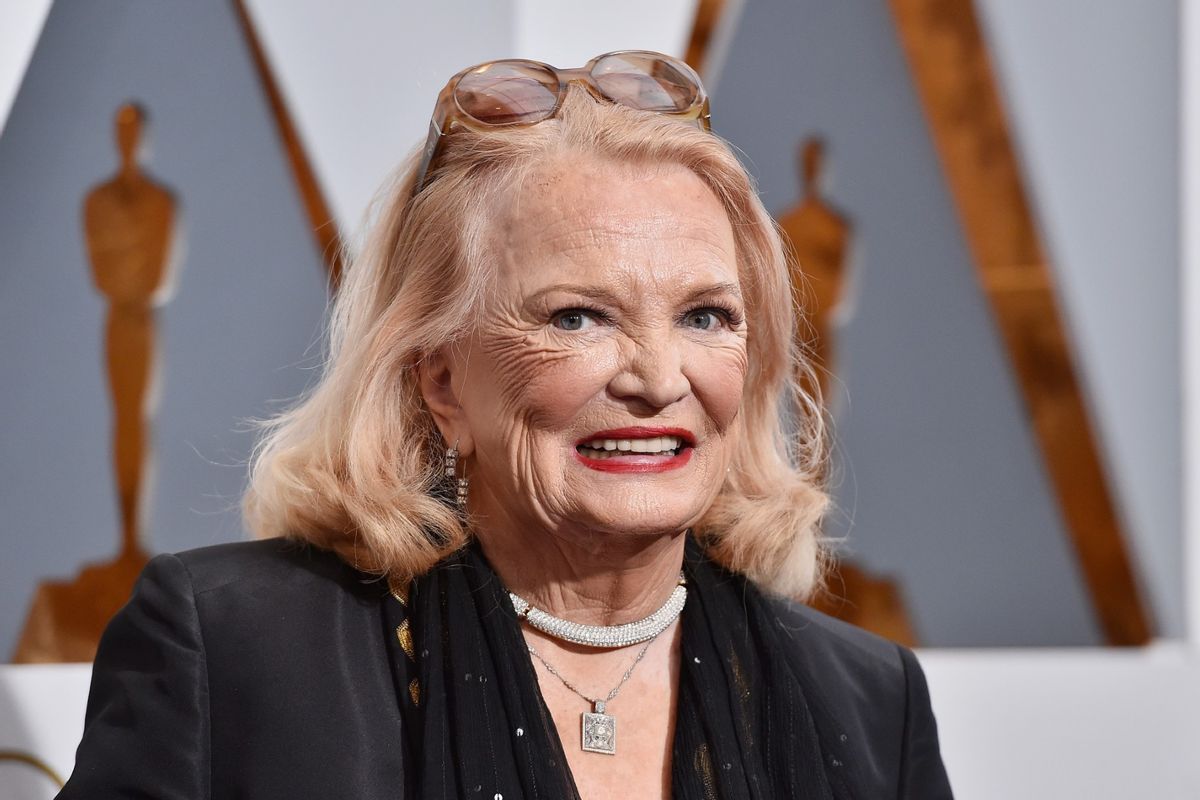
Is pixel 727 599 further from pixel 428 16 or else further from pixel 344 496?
pixel 428 16

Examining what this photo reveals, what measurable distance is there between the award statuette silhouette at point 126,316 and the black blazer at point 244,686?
3.57 ft

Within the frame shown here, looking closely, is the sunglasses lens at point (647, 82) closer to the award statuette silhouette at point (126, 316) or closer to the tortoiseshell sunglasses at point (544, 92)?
the tortoiseshell sunglasses at point (544, 92)

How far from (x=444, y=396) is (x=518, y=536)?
0.21 meters

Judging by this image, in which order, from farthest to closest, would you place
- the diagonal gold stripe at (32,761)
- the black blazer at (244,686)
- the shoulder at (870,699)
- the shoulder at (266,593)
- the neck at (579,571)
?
the diagonal gold stripe at (32,761) → the shoulder at (870,699) → the neck at (579,571) → the shoulder at (266,593) → the black blazer at (244,686)

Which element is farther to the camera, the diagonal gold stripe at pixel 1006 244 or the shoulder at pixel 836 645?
the diagonal gold stripe at pixel 1006 244

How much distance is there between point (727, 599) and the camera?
1.85 meters

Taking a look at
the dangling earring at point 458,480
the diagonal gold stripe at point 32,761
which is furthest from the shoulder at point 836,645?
the diagonal gold stripe at point 32,761

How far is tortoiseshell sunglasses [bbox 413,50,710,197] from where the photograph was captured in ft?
5.60

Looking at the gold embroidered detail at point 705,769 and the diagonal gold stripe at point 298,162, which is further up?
the diagonal gold stripe at point 298,162

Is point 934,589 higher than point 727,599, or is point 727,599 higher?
point 727,599

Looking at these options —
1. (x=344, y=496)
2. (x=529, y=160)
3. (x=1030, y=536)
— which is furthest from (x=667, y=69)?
(x=1030, y=536)

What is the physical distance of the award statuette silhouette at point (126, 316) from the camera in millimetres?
2643

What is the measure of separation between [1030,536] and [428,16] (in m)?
1.92

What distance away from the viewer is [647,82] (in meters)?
1.78
